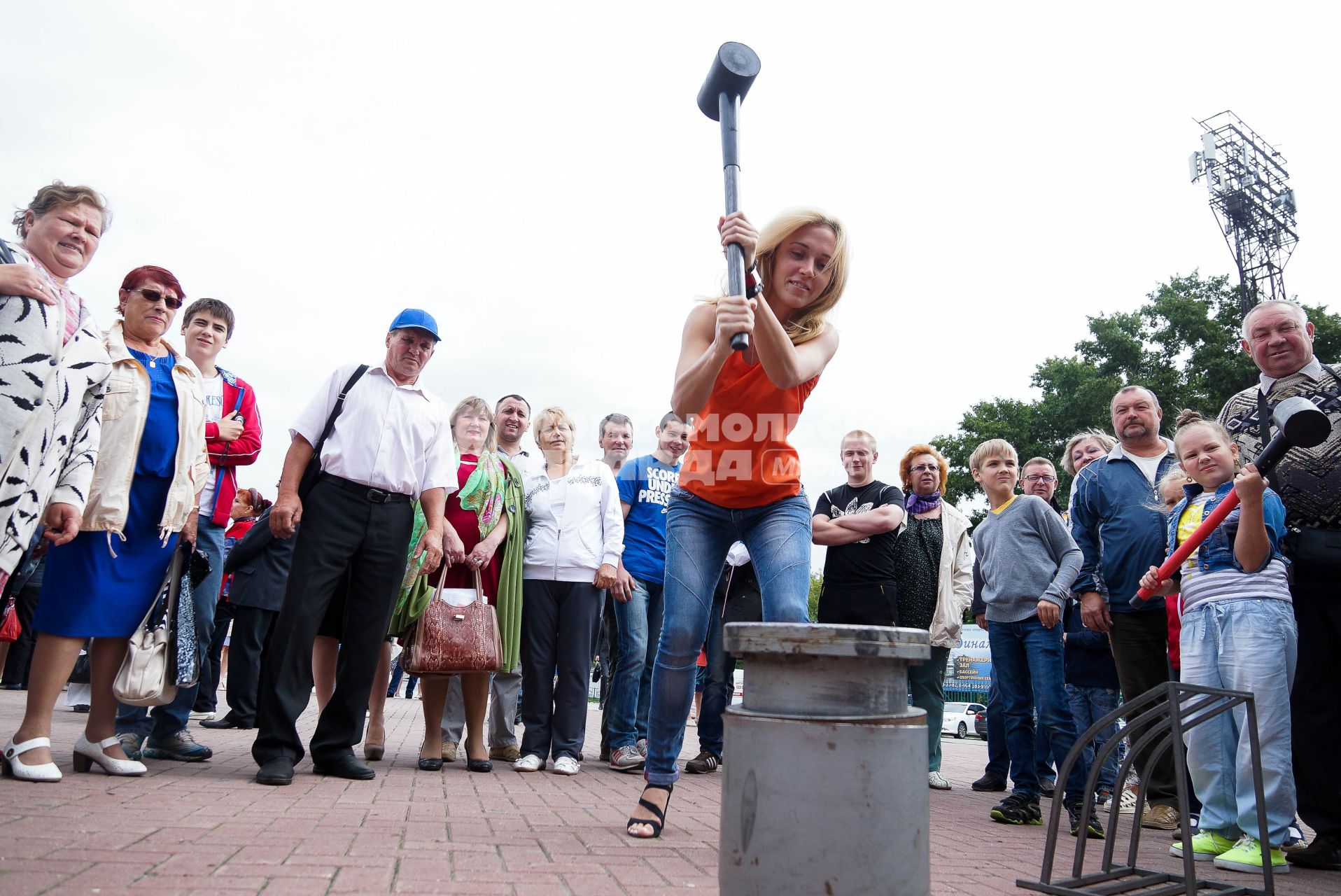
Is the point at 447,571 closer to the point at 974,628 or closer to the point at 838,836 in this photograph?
the point at 838,836

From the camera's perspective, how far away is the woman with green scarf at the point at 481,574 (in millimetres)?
5750

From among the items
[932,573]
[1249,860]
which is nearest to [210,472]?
[932,573]

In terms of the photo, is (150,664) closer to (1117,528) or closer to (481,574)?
(481,574)

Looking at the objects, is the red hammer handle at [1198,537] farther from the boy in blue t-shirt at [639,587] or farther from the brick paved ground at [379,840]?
the boy in blue t-shirt at [639,587]

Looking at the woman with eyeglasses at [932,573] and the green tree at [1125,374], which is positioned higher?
the green tree at [1125,374]

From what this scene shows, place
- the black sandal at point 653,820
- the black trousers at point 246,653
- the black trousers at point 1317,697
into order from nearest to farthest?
1. the black sandal at point 653,820
2. the black trousers at point 1317,697
3. the black trousers at point 246,653

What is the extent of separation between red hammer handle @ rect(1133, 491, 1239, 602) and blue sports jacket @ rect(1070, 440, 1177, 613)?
135 centimetres

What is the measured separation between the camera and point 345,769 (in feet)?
15.8

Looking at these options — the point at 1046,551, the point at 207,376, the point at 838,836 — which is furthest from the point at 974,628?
the point at 838,836

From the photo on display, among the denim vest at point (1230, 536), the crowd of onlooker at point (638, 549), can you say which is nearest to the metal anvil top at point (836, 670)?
the crowd of onlooker at point (638, 549)

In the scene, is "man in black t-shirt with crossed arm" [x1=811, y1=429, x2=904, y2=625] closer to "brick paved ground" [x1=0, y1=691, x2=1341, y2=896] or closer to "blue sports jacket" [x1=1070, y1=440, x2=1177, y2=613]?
"blue sports jacket" [x1=1070, y1=440, x2=1177, y2=613]

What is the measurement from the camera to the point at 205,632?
5.45m

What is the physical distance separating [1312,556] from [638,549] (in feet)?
13.6

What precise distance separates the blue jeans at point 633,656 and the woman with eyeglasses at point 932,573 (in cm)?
175
